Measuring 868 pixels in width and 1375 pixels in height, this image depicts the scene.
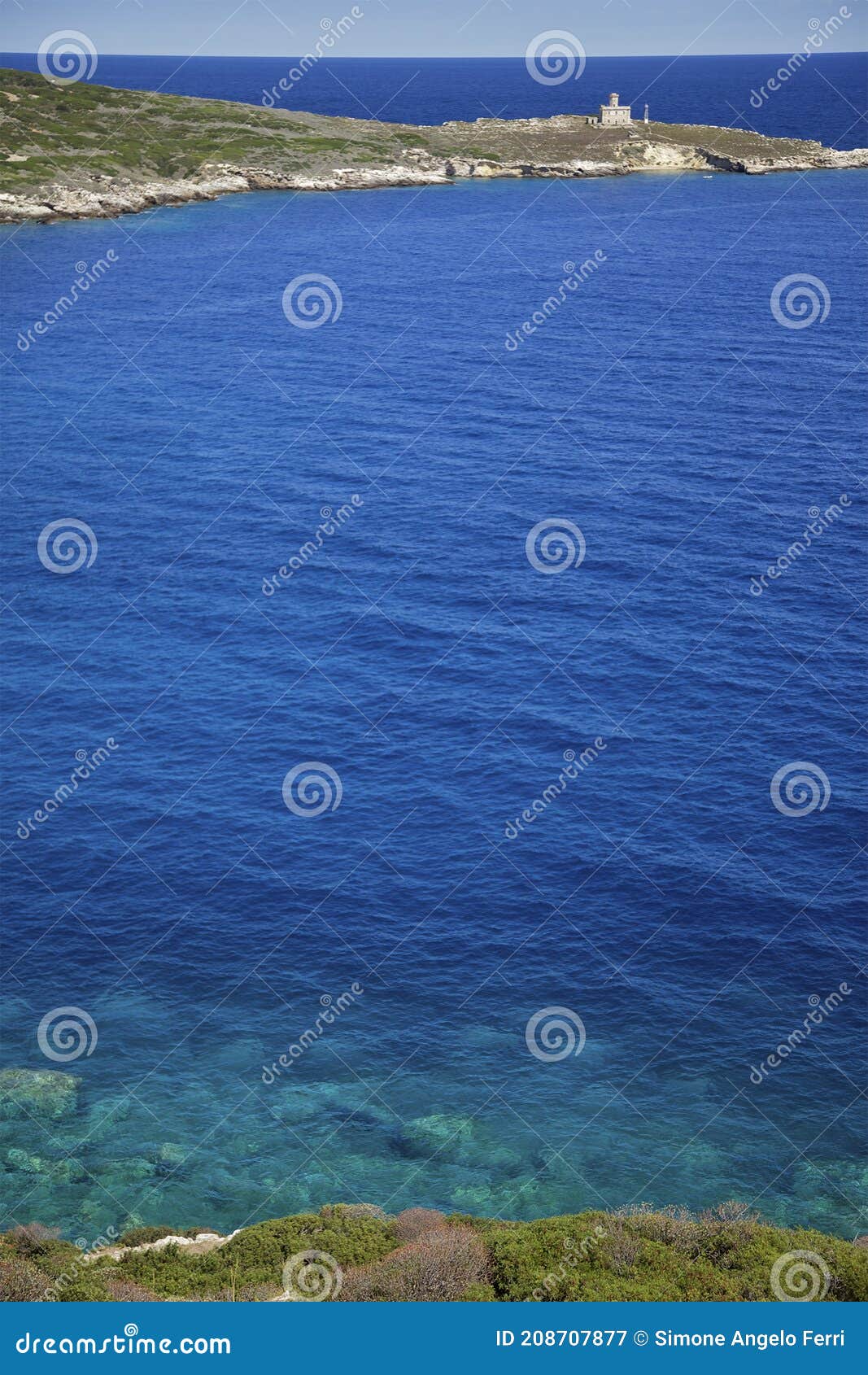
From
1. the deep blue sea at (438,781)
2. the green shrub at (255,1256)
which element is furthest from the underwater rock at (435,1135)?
the green shrub at (255,1256)

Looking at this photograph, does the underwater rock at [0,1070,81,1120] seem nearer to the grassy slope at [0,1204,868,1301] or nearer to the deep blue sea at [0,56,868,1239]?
the deep blue sea at [0,56,868,1239]

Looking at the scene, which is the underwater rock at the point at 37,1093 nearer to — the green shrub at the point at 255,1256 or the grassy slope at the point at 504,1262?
the grassy slope at the point at 504,1262

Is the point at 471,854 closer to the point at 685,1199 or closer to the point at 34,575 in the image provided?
the point at 685,1199

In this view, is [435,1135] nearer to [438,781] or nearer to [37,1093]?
[37,1093]

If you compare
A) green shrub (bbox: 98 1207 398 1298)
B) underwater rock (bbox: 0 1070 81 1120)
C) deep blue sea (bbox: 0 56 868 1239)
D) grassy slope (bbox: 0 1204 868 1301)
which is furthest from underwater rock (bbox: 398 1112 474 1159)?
underwater rock (bbox: 0 1070 81 1120)

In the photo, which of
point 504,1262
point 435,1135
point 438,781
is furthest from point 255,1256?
point 438,781

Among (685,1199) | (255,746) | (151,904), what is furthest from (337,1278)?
(255,746)
